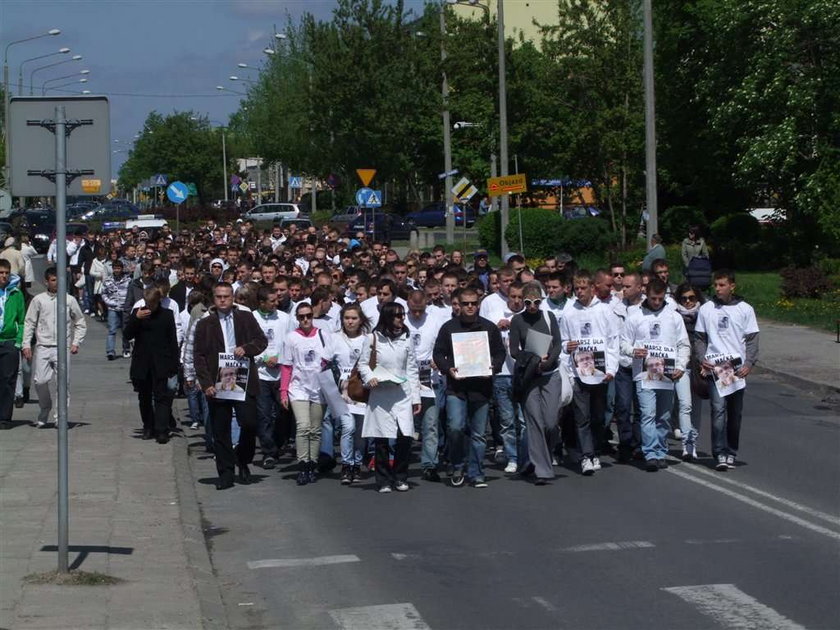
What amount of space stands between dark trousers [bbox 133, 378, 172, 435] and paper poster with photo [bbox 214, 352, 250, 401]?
286cm

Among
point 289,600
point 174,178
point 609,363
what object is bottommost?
point 289,600

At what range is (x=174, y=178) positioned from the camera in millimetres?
97312

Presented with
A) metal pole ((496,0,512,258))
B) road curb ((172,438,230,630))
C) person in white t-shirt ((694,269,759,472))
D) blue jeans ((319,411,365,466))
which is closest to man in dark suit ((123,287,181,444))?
road curb ((172,438,230,630))

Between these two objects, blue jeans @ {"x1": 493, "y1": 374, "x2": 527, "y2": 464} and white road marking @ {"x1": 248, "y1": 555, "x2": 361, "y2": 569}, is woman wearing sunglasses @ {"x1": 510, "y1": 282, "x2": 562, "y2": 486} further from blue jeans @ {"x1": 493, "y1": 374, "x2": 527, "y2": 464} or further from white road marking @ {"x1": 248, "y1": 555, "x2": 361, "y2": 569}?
white road marking @ {"x1": 248, "y1": 555, "x2": 361, "y2": 569}

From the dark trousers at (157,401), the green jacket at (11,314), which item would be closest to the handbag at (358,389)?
the dark trousers at (157,401)

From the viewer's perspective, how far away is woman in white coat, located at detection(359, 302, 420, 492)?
11.8 metres

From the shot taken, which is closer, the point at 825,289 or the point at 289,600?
the point at 289,600

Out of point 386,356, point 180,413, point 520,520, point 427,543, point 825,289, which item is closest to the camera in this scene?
point 427,543

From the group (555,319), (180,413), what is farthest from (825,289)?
(555,319)

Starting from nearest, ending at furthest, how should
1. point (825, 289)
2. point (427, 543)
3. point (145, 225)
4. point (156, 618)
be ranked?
1. point (156, 618)
2. point (427, 543)
3. point (825, 289)
4. point (145, 225)

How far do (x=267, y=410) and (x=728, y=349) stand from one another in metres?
4.38

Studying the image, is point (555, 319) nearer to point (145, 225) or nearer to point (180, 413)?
point (180, 413)

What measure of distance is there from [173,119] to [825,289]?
7314 centimetres

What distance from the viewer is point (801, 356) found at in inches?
886
